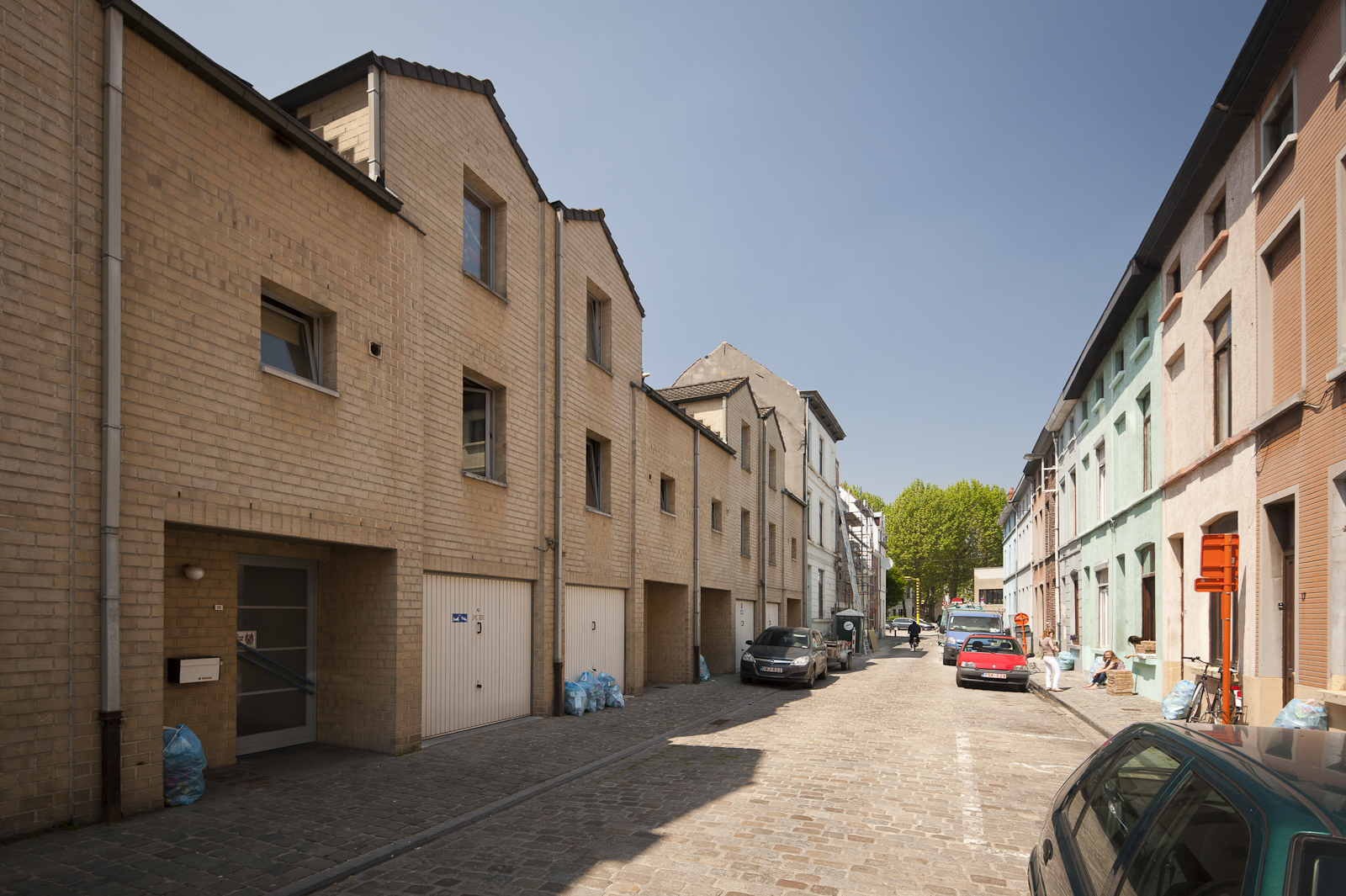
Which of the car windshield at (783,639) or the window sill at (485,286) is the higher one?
the window sill at (485,286)

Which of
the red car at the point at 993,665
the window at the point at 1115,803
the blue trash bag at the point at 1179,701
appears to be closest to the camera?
the window at the point at 1115,803

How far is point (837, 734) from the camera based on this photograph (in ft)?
39.8

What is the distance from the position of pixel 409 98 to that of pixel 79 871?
8831mm

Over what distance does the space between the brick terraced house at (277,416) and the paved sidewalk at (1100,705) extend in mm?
8656

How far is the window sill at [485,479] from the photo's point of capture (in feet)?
37.0

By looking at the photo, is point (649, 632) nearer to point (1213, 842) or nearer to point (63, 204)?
point (63, 204)

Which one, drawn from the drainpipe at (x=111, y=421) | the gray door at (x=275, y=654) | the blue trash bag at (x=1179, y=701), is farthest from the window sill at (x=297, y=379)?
the blue trash bag at (x=1179, y=701)

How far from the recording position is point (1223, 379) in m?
13.5

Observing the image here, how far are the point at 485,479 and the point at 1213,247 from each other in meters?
11.9

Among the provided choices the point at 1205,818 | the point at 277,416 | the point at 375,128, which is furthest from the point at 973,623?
the point at 1205,818

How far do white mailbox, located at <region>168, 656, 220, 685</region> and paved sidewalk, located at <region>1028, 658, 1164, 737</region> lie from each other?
11.2 meters

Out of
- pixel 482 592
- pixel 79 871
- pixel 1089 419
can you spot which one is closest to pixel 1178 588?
pixel 1089 419

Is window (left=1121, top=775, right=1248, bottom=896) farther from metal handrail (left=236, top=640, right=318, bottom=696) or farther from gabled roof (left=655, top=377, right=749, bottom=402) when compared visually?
gabled roof (left=655, top=377, right=749, bottom=402)

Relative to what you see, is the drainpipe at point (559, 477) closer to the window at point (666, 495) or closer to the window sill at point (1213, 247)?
the window at point (666, 495)
